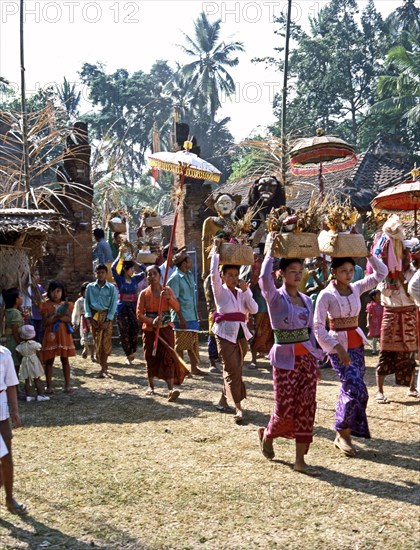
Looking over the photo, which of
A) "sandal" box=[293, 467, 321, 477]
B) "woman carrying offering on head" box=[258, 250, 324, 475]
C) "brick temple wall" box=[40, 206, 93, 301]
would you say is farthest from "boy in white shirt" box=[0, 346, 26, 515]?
"brick temple wall" box=[40, 206, 93, 301]

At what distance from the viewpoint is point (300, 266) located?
5582 millimetres

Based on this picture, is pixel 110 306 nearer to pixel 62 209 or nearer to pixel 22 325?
pixel 22 325

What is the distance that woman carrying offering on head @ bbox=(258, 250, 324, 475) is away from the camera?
544 centimetres

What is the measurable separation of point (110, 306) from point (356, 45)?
30122 millimetres

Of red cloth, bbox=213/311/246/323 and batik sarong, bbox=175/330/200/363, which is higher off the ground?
red cloth, bbox=213/311/246/323

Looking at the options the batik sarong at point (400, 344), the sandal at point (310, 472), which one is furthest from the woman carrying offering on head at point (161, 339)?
the sandal at point (310, 472)

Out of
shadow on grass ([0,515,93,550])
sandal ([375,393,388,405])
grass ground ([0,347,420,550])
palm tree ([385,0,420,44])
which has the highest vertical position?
palm tree ([385,0,420,44])

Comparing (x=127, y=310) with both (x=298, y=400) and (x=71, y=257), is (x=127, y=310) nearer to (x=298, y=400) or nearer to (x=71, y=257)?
(x=71, y=257)

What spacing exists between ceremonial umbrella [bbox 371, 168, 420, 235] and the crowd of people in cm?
114

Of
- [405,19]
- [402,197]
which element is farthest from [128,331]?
[405,19]

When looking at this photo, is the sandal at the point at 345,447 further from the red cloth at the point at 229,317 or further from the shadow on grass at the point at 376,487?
the red cloth at the point at 229,317

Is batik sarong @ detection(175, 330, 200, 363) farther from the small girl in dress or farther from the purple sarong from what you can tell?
the purple sarong

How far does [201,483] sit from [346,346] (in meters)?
1.65

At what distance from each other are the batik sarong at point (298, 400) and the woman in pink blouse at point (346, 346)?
0.33 meters
